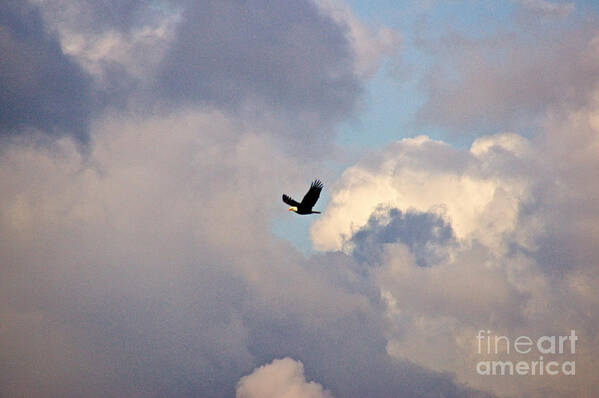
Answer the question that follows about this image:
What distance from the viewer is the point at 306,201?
82625 millimetres
